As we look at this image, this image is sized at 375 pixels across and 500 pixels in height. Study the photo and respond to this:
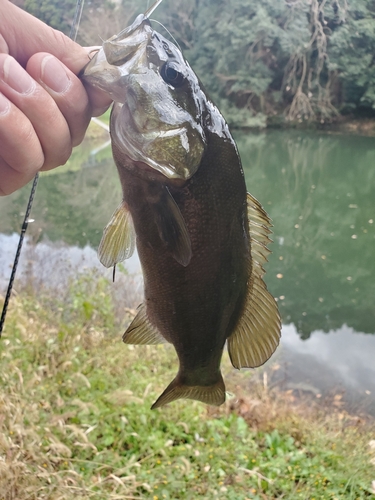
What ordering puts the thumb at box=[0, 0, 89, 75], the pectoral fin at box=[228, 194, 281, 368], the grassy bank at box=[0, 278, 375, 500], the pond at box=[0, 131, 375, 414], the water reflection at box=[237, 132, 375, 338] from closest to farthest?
1. the thumb at box=[0, 0, 89, 75]
2. the pectoral fin at box=[228, 194, 281, 368]
3. the grassy bank at box=[0, 278, 375, 500]
4. the pond at box=[0, 131, 375, 414]
5. the water reflection at box=[237, 132, 375, 338]

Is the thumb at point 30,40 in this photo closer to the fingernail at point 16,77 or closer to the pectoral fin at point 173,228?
the fingernail at point 16,77

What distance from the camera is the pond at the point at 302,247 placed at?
6.18m

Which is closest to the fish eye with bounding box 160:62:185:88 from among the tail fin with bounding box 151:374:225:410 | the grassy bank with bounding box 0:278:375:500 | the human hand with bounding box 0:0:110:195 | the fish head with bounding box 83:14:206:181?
the fish head with bounding box 83:14:206:181

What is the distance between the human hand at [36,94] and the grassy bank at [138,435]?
2067 millimetres

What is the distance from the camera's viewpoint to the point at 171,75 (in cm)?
128

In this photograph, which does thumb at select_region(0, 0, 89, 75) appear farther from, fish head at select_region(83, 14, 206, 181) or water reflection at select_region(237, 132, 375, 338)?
water reflection at select_region(237, 132, 375, 338)

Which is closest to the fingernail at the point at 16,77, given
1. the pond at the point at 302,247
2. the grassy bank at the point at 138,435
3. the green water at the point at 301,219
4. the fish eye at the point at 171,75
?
the fish eye at the point at 171,75


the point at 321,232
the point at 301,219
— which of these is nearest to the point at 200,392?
the point at 321,232

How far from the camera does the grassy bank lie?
116 inches

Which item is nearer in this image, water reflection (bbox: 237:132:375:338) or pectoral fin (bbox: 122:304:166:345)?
pectoral fin (bbox: 122:304:166:345)

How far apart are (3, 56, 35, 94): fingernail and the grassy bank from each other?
88.5 inches

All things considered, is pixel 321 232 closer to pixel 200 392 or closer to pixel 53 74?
pixel 200 392

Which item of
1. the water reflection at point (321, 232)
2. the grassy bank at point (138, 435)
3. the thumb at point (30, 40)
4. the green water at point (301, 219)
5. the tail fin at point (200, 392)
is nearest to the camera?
the thumb at point (30, 40)

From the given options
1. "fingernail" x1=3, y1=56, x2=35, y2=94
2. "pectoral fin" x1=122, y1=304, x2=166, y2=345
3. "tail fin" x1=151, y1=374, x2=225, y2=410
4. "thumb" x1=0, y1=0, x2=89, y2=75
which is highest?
"thumb" x1=0, y1=0, x2=89, y2=75
